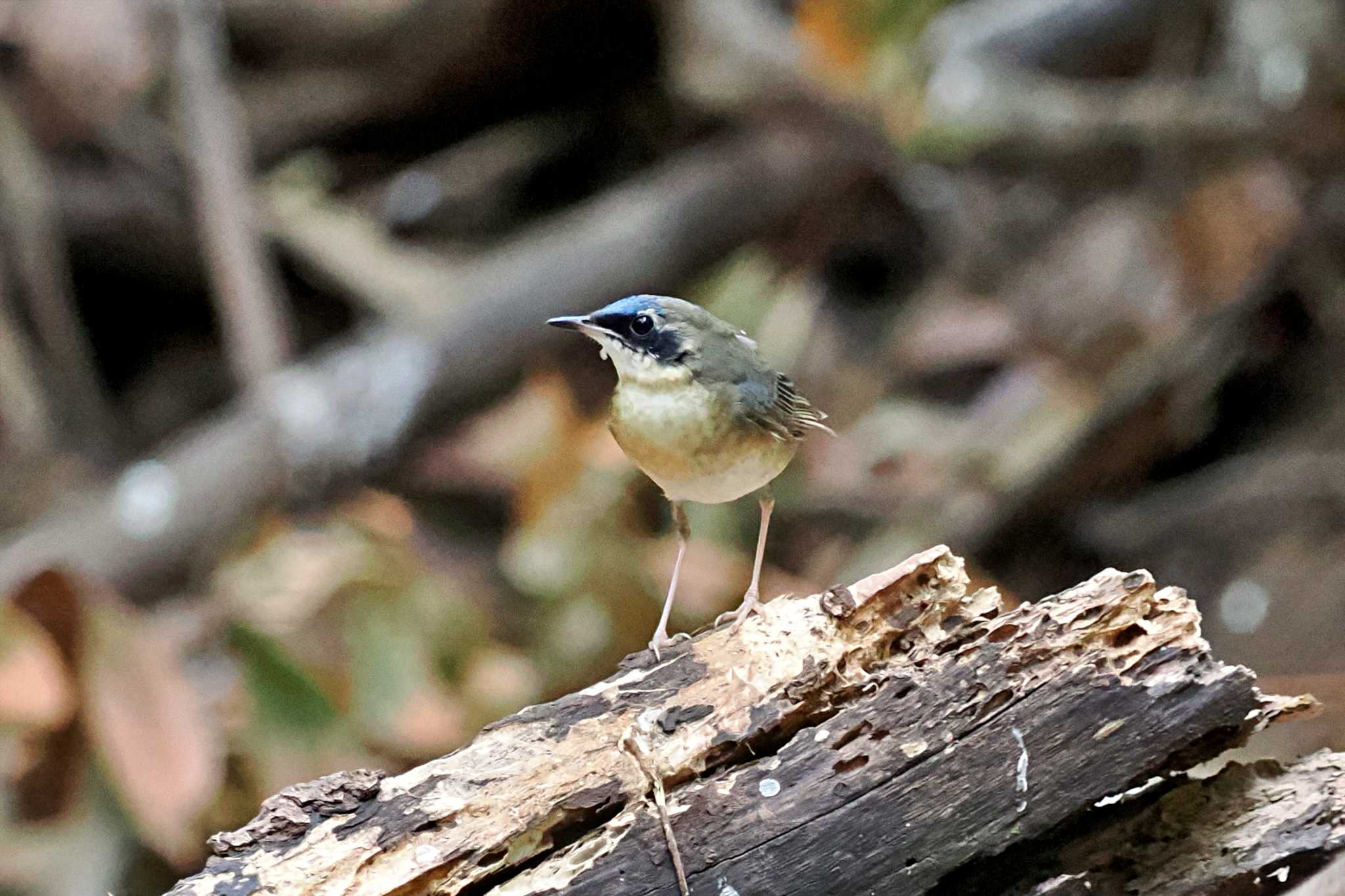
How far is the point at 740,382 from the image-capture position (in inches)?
102

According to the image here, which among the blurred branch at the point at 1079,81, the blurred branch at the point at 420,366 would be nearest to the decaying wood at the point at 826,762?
the blurred branch at the point at 420,366

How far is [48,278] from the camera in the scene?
6.64 m

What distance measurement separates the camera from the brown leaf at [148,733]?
12.4ft

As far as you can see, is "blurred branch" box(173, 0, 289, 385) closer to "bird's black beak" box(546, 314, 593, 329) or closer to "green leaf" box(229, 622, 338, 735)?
"green leaf" box(229, 622, 338, 735)

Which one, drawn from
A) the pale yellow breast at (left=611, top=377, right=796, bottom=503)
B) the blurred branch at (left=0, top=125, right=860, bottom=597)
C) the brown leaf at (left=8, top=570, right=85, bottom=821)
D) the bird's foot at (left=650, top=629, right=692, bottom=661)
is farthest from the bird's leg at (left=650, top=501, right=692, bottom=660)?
the blurred branch at (left=0, top=125, right=860, bottom=597)

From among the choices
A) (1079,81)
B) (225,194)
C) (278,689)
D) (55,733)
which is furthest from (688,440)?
(1079,81)

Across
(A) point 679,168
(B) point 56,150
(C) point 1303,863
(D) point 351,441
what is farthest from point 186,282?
(C) point 1303,863

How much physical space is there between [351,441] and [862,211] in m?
3.45

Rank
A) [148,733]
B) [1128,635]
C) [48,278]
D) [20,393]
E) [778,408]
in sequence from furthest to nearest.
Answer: [48,278]
[20,393]
[148,733]
[778,408]
[1128,635]

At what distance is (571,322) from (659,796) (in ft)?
3.07

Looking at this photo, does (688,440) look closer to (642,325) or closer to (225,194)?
(642,325)

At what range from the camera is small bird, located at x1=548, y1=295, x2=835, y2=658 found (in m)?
2.49

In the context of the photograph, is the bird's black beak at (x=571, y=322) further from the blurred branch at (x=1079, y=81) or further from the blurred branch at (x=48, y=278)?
the blurred branch at (x=48, y=278)

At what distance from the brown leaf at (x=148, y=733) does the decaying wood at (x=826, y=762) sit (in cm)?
193
